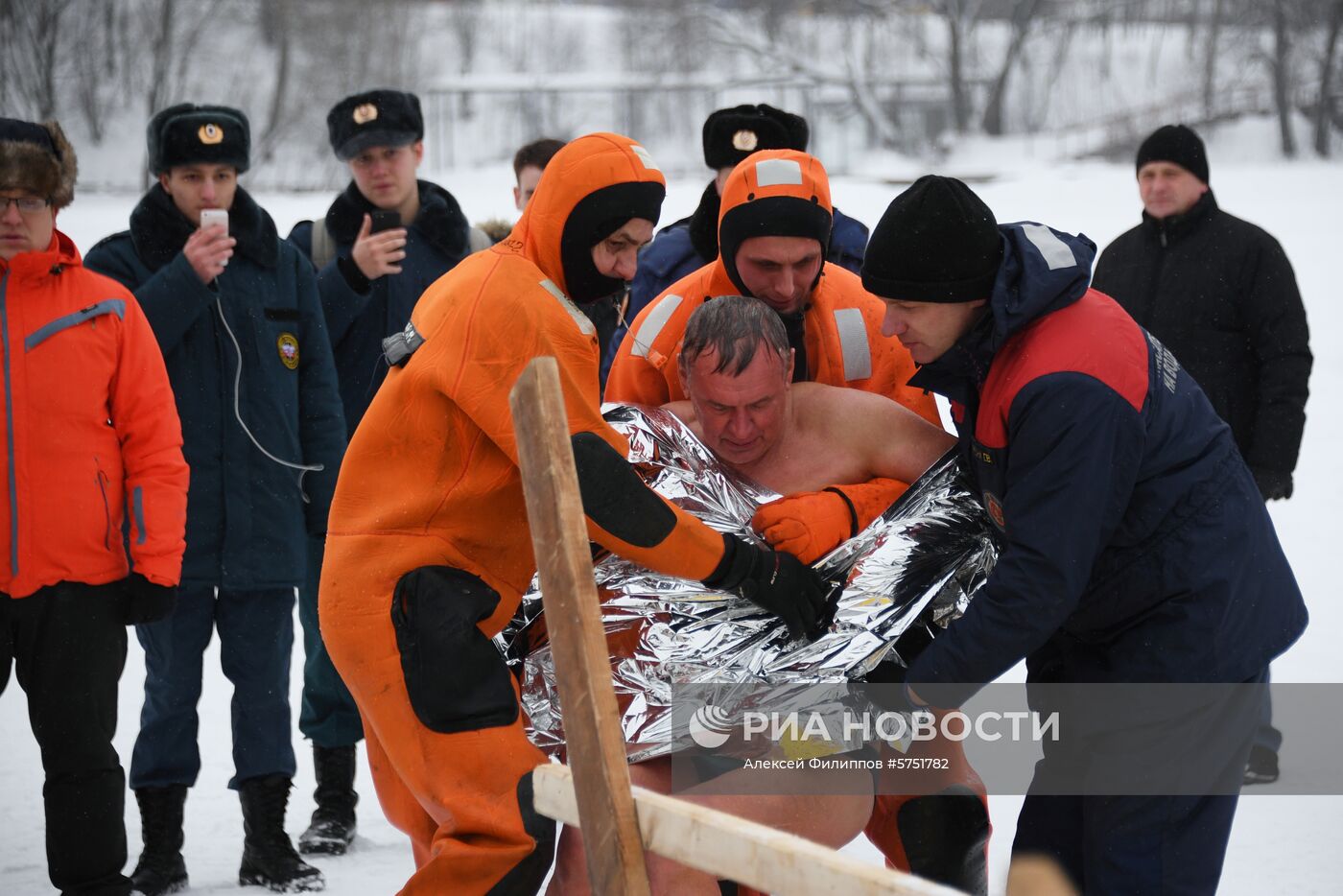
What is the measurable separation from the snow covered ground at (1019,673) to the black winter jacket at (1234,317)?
105 centimetres

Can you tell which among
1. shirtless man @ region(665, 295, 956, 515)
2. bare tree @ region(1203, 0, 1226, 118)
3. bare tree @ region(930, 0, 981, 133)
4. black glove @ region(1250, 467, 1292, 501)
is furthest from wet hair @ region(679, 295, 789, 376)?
bare tree @ region(930, 0, 981, 133)

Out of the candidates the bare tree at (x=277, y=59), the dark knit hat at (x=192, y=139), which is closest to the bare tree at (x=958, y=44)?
the bare tree at (x=277, y=59)

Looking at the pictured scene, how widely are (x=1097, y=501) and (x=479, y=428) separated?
102 cm

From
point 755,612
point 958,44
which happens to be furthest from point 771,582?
point 958,44

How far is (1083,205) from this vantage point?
14.8 m

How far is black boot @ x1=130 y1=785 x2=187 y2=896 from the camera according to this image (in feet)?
11.2

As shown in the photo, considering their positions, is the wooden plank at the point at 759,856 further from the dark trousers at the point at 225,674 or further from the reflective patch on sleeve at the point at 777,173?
the dark trousers at the point at 225,674

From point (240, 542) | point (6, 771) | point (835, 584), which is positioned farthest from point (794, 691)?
point (6, 771)

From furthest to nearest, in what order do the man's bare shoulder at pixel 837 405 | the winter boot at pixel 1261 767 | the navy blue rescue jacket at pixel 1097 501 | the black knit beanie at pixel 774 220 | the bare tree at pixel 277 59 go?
the bare tree at pixel 277 59 < the winter boot at pixel 1261 767 < the black knit beanie at pixel 774 220 < the man's bare shoulder at pixel 837 405 < the navy blue rescue jacket at pixel 1097 501

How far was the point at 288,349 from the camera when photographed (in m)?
3.69

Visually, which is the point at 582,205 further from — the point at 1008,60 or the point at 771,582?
the point at 1008,60

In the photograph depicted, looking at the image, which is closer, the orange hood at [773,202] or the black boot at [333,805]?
the orange hood at [773,202]

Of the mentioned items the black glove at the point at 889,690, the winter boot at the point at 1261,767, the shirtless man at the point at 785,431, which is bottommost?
the winter boot at the point at 1261,767

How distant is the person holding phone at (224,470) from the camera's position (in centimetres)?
346
